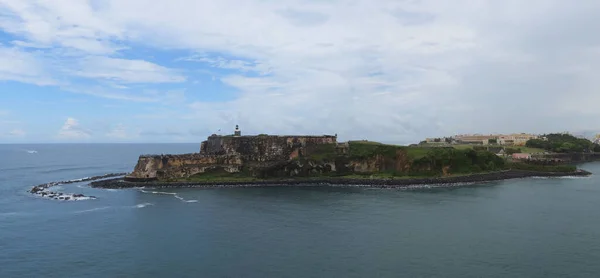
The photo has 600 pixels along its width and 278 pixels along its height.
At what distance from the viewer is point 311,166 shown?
7931cm

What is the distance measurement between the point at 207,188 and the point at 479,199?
39443 mm

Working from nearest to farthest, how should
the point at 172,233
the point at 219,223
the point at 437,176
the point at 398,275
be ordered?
the point at 398,275 → the point at 172,233 → the point at 219,223 → the point at 437,176

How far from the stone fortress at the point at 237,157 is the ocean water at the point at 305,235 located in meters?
13.5

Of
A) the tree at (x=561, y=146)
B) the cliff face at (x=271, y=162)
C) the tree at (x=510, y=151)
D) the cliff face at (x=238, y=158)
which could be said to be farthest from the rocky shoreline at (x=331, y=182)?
the tree at (x=561, y=146)

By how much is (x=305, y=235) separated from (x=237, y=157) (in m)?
43.6

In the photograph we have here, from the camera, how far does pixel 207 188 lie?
226 feet

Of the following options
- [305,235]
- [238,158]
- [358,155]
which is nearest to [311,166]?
[358,155]

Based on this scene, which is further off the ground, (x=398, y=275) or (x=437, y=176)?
(x=437, y=176)

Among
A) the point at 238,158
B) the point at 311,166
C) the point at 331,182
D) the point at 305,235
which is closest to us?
the point at 305,235

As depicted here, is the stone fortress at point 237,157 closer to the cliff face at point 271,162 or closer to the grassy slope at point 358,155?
the cliff face at point 271,162

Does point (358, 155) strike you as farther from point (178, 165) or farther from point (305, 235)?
point (305, 235)

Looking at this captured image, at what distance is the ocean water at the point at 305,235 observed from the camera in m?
29.3

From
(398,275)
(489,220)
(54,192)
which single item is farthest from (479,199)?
(54,192)

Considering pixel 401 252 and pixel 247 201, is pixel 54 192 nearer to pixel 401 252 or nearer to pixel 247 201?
pixel 247 201
